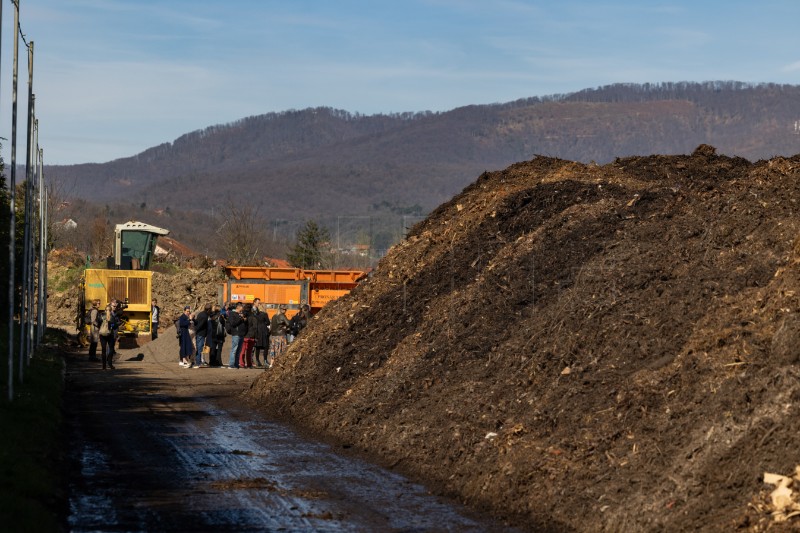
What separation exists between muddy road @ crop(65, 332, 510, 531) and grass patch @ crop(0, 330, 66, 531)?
26 centimetres

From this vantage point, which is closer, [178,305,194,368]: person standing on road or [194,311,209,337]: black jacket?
[194,311,209,337]: black jacket

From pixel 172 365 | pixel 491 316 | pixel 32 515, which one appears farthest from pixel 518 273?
pixel 172 365

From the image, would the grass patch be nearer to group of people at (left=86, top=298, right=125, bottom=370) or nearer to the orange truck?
group of people at (left=86, top=298, right=125, bottom=370)

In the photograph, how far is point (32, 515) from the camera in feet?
33.5

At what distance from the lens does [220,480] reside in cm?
1301

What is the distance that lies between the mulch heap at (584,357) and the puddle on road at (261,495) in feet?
2.06

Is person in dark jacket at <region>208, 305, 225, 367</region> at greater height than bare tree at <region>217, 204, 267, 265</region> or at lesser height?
lesser

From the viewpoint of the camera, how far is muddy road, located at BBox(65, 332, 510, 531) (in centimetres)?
1080

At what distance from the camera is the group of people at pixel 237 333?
31.8 metres

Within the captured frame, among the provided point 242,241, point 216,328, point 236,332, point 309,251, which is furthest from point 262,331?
point 309,251

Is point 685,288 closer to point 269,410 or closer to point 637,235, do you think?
point 637,235

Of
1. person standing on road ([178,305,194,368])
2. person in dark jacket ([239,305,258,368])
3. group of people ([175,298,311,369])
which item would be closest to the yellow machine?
group of people ([175,298,311,369])

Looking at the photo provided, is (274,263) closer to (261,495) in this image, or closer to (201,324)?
(201,324)

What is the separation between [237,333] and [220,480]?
62.4 ft
